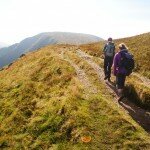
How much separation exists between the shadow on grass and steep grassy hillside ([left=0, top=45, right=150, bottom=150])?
696 mm

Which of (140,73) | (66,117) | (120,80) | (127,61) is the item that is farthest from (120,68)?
(140,73)

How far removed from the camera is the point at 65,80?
90.8 feet

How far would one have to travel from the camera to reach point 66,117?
19.4 m

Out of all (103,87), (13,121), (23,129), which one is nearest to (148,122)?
(103,87)

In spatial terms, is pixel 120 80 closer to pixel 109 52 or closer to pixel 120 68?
pixel 120 68

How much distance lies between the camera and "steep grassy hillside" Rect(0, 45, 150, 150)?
16.5 metres

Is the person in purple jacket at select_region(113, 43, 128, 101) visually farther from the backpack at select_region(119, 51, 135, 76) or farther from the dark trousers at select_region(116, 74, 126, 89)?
the backpack at select_region(119, 51, 135, 76)

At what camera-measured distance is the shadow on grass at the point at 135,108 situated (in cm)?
1869

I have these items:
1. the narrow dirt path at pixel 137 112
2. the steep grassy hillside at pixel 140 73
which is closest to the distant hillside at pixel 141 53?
the steep grassy hillside at pixel 140 73

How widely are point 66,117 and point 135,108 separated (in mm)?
5312

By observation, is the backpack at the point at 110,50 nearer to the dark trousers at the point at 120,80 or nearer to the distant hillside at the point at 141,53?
the dark trousers at the point at 120,80

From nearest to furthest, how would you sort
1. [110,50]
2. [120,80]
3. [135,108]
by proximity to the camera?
[120,80] < [135,108] < [110,50]

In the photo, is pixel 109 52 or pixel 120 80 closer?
pixel 120 80

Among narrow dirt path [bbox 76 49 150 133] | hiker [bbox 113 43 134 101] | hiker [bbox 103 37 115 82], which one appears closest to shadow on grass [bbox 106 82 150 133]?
narrow dirt path [bbox 76 49 150 133]
